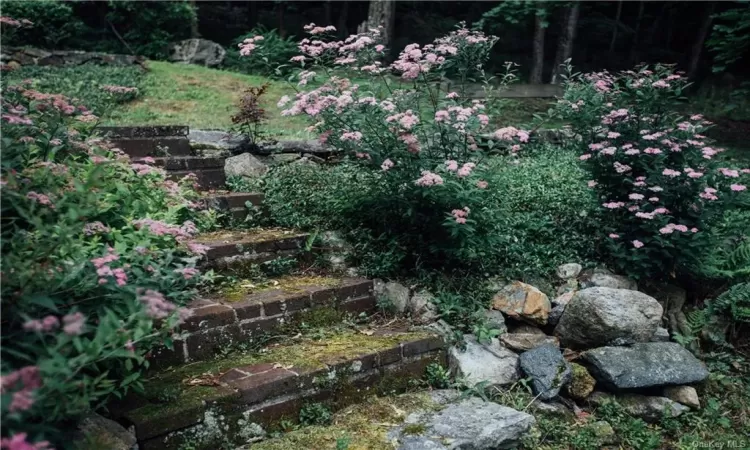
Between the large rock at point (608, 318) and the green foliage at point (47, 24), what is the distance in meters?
9.78

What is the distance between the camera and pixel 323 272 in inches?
177

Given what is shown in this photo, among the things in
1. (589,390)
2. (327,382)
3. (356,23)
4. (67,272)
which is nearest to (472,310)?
(589,390)

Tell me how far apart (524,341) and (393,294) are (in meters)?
0.95

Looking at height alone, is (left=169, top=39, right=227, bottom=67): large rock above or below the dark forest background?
below

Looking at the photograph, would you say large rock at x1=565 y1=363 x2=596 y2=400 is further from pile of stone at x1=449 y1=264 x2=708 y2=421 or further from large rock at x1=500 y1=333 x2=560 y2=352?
large rock at x1=500 y1=333 x2=560 y2=352

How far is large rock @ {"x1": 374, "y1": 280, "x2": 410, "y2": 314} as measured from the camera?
4.37m

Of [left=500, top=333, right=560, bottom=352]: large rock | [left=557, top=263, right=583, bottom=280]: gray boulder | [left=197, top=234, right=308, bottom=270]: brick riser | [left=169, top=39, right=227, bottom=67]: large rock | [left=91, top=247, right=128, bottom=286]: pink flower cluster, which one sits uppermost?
[left=169, top=39, right=227, bottom=67]: large rock

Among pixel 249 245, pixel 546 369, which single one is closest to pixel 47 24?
pixel 249 245

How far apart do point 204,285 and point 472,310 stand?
1806 mm

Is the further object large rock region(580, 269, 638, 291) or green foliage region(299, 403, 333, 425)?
large rock region(580, 269, 638, 291)

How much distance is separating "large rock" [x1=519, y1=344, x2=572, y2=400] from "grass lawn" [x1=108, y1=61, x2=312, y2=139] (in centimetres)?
377

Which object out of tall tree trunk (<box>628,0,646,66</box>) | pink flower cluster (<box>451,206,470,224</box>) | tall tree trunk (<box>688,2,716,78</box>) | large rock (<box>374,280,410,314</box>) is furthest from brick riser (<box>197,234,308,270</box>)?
tall tree trunk (<box>628,0,646,66</box>)

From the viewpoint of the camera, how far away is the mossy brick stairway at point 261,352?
9.58ft

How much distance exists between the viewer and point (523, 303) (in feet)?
14.7
